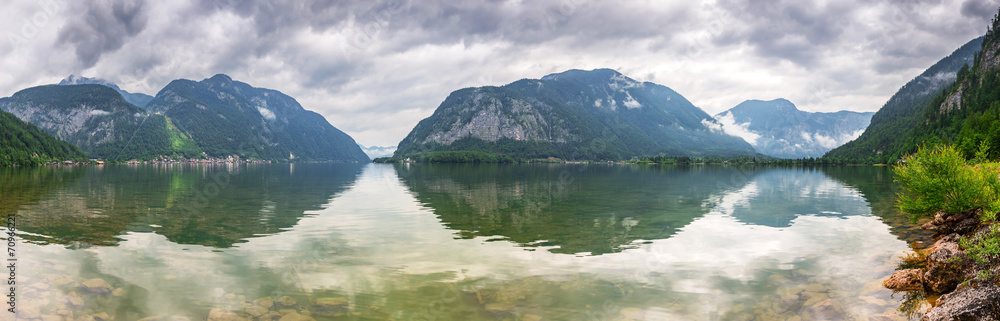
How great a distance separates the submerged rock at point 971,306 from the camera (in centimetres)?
1275

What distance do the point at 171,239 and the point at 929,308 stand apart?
3619 centimetres

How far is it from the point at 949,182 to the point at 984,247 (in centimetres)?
1356

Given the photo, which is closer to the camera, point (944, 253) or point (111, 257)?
point (944, 253)

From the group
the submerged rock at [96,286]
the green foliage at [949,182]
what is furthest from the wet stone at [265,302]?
the green foliage at [949,182]

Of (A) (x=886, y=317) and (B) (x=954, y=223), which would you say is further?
(B) (x=954, y=223)

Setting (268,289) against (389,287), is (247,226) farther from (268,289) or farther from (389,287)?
(389,287)

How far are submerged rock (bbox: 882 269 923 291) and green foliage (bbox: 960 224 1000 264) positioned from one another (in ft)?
6.42

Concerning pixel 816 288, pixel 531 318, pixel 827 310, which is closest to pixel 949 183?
pixel 816 288

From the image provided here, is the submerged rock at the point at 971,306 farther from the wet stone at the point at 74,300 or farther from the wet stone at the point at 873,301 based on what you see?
the wet stone at the point at 74,300

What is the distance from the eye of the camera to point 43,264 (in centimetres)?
2102

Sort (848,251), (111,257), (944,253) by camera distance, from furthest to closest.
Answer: (848,251)
(111,257)
(944,253)

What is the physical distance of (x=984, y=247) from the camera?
52.4 feet

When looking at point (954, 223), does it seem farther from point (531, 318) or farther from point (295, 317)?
point (295, 317)

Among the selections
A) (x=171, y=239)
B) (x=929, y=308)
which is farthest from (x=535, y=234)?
(x=171, y=239)
